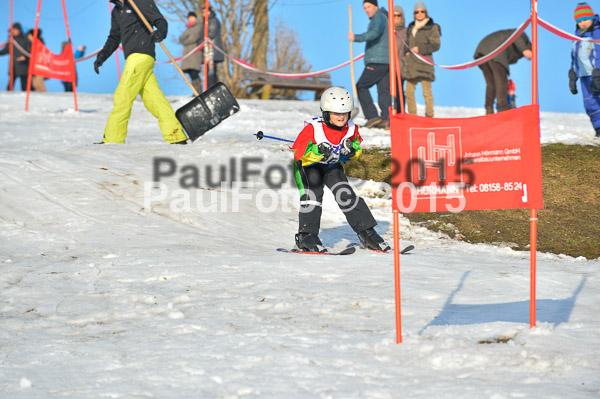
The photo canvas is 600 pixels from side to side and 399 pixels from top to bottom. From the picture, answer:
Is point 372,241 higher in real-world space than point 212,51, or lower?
lower

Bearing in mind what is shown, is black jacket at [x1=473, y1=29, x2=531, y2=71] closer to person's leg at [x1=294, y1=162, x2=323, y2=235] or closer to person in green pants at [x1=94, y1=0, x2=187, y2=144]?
person in green pants at [x1=94, y1=0, x2=187, y2=144]

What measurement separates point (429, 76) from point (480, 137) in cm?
872

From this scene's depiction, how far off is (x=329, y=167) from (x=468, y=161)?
2532 mm

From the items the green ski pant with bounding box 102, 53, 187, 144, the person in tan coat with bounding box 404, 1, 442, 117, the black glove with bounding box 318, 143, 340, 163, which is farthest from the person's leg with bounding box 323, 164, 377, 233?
the person in tan coat with bounding box 404, 1, 442, 117

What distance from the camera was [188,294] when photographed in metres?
4.26

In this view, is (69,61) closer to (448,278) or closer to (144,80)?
(144,80)

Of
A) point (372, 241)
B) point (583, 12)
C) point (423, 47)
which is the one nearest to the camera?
point (372, 241)

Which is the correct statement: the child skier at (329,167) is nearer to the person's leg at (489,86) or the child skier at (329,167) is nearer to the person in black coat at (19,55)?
the person's leg at (489,86)

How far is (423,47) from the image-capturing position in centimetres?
1205


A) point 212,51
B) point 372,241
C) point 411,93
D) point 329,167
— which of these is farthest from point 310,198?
point 212,51

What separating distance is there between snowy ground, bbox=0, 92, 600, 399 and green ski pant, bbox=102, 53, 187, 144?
127 centimetres

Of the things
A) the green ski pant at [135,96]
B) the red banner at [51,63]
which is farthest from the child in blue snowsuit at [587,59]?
the red banner at [51,63]

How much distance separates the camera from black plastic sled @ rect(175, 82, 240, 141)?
31.1 feet

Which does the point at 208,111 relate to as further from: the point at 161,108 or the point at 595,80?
the point at 595,80
